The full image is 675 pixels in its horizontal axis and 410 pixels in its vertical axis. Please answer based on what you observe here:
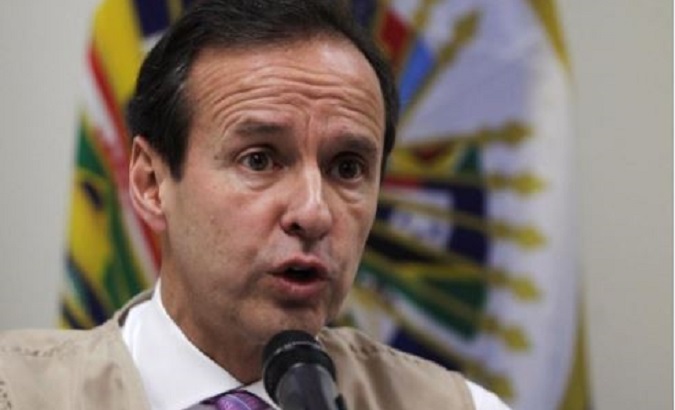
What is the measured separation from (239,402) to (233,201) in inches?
7.3

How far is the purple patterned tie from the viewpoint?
0.99m

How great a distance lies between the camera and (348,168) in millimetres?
1009

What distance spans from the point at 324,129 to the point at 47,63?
0.78 metres

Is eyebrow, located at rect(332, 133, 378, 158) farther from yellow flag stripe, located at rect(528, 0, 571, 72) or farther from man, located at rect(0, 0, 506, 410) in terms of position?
yellow flag stripe, located at rect(528, 0, 571, 72)

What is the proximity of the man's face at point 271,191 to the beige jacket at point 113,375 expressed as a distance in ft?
0.26

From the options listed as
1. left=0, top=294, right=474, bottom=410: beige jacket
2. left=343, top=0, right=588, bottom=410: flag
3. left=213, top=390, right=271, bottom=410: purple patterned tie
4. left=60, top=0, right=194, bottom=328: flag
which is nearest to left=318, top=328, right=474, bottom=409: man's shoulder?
left=0, top=294, right=474, bottom=410: beige jacket

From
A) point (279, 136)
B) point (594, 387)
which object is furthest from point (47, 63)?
point (594, 387)

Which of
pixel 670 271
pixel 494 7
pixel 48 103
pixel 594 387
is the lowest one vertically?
pixel 594 387

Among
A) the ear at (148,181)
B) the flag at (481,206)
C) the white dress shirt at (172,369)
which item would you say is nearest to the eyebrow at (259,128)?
the ear at (148,181)

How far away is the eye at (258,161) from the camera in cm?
96

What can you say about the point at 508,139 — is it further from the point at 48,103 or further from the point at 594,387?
the point at 48,103

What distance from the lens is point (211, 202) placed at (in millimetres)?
975

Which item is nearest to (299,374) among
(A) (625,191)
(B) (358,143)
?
(B) (358,143)

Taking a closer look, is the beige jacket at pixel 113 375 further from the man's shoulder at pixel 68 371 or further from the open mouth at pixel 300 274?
the open mouth at pixel 300 274
